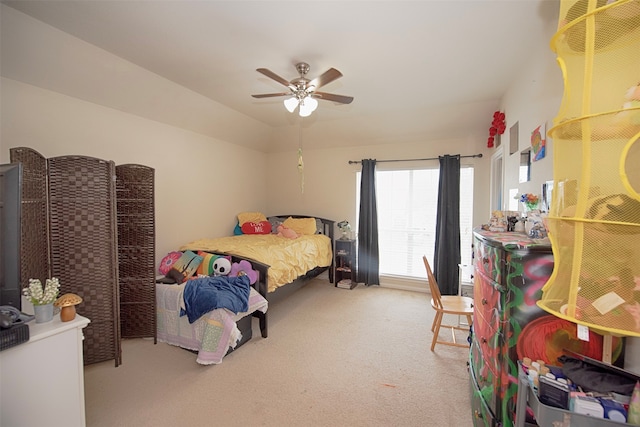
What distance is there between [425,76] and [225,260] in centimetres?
288

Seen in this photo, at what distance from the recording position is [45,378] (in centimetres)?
139

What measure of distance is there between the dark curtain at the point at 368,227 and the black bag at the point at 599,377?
11.5 ft

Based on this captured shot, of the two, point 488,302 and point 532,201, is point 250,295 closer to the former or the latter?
point 488,302

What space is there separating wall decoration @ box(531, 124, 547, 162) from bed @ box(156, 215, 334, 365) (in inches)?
101

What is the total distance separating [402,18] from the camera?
1.89 metres

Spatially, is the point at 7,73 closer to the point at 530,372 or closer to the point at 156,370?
the point at 156,370

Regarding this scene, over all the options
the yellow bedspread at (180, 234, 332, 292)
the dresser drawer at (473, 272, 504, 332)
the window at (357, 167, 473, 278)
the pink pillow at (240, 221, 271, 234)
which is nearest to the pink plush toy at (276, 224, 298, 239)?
the yellow bedspread at (180, 234, 332, 292)

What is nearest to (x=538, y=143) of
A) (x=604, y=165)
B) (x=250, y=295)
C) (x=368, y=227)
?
(x=604, y=165)

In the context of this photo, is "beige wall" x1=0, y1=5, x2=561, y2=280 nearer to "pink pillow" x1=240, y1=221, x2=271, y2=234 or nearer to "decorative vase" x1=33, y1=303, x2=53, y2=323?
"pink pillow" x1=240, y1=221, x2=271, y2=234

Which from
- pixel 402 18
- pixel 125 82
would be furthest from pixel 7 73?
pixel 402 18

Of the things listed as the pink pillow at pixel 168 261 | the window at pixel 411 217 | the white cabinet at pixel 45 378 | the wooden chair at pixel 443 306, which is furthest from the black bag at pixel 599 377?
the pink pillow at pixel 168 261

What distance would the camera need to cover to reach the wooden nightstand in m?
4.63

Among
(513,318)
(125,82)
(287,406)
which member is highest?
(125,82)

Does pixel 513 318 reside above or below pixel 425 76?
below
